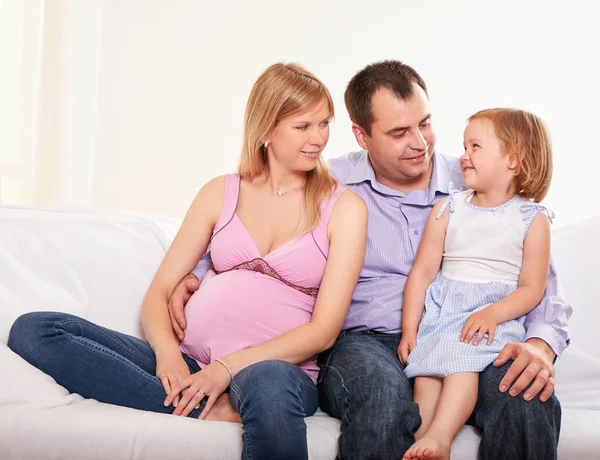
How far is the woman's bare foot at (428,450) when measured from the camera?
1.53 metres

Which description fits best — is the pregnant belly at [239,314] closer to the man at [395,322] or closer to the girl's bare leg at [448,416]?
the man at [395,322]

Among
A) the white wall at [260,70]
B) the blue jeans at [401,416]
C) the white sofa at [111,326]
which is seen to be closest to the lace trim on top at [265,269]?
the blue jeans at [401,416]

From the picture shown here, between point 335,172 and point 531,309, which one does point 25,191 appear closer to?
point 335,172

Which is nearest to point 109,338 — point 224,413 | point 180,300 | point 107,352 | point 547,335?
point 107,352

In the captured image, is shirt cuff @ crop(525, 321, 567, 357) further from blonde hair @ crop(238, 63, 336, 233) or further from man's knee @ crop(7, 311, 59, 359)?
man's knee @ crop(7, 311, 59, 359)

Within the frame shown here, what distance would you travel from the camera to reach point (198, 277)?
6.80 ft

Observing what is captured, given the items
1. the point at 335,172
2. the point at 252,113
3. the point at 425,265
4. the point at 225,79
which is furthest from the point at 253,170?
the point at 225,79

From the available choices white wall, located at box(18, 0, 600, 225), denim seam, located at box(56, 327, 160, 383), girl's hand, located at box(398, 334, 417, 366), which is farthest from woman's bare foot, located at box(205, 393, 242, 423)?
white wall, located at box(18, 0, 600, 225)

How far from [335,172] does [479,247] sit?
0.55m

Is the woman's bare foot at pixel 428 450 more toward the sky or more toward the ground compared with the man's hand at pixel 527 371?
more toward the ground

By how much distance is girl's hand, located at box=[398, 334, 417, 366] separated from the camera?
1917 millimetres

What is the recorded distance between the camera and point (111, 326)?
209cm

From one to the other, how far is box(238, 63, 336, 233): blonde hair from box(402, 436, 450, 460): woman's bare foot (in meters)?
0.63

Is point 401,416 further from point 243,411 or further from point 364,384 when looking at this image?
point 243,411
